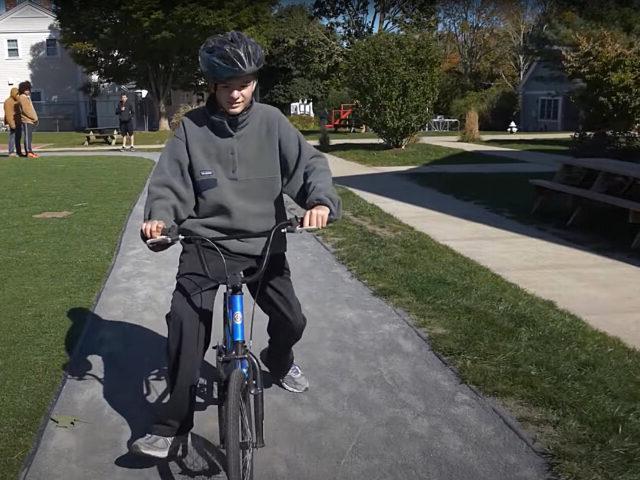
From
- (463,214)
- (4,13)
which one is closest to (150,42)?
(4,13)

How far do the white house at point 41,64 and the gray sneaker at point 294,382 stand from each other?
43861mm

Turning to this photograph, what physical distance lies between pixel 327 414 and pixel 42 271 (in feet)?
13.3

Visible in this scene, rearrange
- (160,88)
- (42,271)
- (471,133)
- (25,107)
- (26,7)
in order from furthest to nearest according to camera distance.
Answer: (26,7)
(160,88)
(471,133)
(25,107)
(42,271)

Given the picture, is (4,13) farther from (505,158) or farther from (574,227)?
(574,227)

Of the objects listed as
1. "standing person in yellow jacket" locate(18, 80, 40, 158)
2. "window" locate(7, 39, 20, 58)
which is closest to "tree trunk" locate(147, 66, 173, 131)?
"window" locate(7, 39, 20, 58)

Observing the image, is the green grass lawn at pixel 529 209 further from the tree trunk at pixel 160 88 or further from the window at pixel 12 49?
the window at pixel 12 49

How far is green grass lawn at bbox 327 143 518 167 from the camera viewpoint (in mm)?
18656

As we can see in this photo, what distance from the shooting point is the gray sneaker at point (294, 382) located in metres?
Result: 4.16

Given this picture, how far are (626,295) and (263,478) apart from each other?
3.96 metres

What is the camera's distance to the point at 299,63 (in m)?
47.2

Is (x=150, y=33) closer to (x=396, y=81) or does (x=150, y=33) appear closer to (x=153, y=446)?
(x=396, y=81)

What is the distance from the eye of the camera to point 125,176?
15.3 metres

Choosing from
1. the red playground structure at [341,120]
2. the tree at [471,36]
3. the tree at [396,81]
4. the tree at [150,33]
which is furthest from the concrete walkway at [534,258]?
the tree at [471,36]

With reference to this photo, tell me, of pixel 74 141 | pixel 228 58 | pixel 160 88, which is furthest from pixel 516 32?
pixel 228 58
